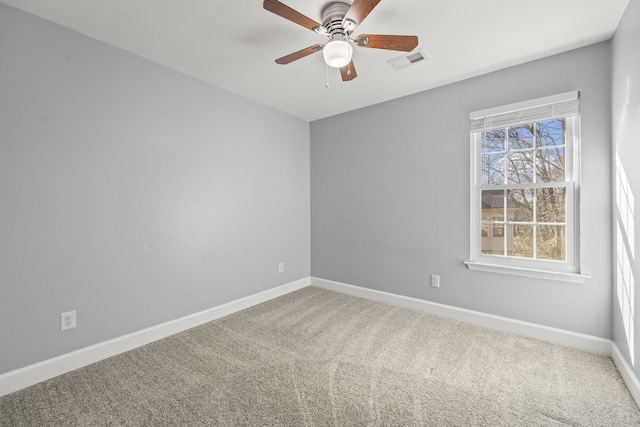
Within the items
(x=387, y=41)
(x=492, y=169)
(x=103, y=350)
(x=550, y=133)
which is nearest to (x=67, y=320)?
(x=103, y=350)

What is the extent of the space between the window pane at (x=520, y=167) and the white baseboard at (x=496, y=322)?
134 cm

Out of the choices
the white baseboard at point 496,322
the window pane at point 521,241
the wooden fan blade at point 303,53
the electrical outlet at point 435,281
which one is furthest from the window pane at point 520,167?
the wooden fan blade at point 303,53

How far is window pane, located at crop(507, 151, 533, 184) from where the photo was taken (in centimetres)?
265

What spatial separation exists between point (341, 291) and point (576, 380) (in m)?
2.46

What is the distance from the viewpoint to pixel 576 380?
6.36 feet

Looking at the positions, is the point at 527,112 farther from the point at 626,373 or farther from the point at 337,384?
the point at 337,384

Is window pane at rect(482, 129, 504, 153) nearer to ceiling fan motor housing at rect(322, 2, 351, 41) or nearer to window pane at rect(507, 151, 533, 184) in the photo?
window pane at rect(507, 151, 533, 184)

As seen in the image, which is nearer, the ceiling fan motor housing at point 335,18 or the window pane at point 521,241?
the ceiling fan motor housing at point 335,18

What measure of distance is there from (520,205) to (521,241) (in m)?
0.35

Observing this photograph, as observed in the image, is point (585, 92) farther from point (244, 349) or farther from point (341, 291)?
point (244, 349)

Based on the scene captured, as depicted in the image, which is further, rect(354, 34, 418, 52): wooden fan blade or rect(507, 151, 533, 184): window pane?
rect(507, 151, 533, 184): window pane

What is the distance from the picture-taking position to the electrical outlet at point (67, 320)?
2062 mm

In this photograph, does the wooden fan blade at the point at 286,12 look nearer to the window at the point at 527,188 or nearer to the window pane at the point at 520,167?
the window at the point at 527,188

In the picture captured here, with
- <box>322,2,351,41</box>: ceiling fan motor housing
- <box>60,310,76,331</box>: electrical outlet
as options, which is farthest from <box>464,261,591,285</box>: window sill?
<box>60,310,76,331</box>: electrical outlet
